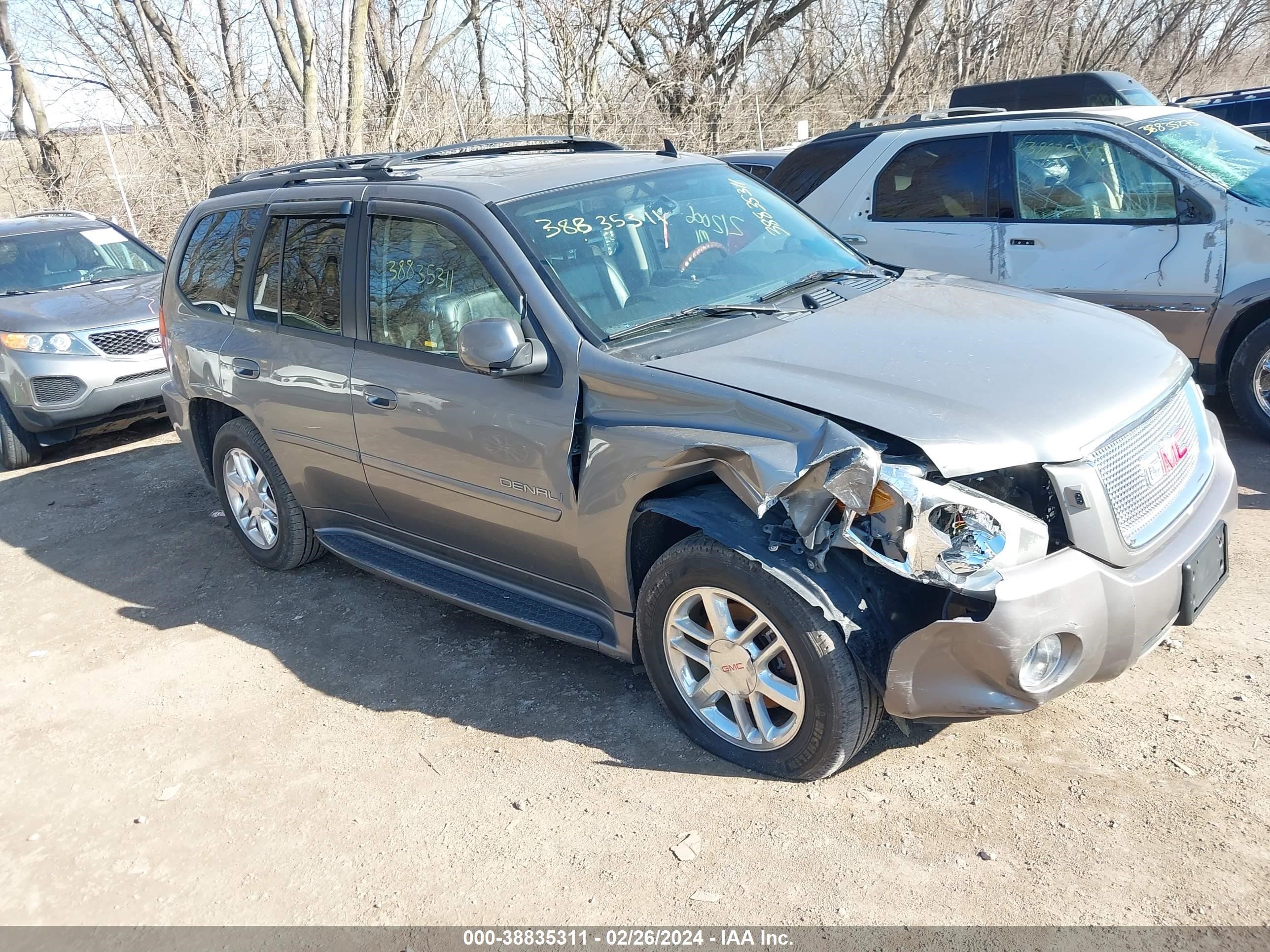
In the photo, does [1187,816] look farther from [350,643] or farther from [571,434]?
[350,643]

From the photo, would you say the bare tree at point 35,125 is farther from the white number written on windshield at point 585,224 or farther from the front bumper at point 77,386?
the white number written on windshield at point 585,224

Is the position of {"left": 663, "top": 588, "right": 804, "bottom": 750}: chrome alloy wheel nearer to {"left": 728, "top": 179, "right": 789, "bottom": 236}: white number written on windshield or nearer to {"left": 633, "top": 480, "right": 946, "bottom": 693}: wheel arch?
{"left": 633, "top": 480, "right": 946, "bottom": 693}: wheel arch

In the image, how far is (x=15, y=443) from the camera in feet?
26.5

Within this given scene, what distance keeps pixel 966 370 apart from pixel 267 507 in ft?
12.0

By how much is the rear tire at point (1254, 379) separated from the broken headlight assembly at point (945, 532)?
3563 mm

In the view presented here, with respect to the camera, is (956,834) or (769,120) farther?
(769,120)

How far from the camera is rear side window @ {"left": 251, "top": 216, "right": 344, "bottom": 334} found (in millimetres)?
4500

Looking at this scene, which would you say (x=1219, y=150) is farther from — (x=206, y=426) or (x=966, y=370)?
(x=206, y=426)

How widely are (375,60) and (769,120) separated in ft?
26.3

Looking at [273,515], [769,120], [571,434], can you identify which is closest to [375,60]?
[769,120]

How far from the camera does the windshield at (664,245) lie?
12.4ft

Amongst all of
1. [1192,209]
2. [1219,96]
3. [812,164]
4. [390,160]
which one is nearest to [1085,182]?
[1192,209]

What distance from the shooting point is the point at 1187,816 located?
296 centimetres

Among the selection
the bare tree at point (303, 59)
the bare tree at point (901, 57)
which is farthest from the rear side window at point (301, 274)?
the bare tree at point (901, 57)
